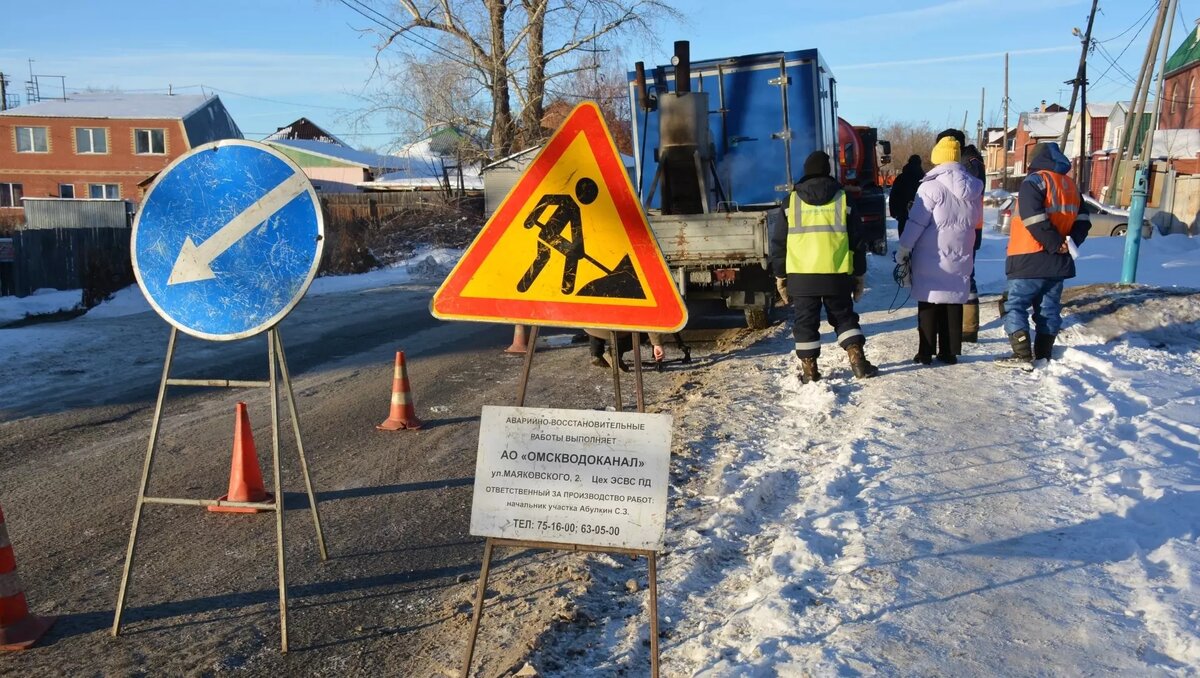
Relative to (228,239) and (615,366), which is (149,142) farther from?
(615,366)

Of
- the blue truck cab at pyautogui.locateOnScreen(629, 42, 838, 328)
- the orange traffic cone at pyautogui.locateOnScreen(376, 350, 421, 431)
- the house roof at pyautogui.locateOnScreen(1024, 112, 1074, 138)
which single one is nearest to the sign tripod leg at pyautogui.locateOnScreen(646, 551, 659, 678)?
the orange traffic cone at pyautogui.locateOnScreen(376, 350, 421, 431)

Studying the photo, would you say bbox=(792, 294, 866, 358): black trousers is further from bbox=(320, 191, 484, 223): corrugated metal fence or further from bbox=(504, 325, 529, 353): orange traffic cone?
bbox=(320, 191, 484, 223): corrugated metal fence

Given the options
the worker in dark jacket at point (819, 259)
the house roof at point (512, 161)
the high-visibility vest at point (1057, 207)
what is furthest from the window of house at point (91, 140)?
the high-visibility vest at point (1057, 207)

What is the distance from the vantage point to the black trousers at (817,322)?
8266 mm

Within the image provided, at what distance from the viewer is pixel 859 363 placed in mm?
8336

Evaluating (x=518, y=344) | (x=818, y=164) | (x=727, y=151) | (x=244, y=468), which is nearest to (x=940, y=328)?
(x=818, y=164)

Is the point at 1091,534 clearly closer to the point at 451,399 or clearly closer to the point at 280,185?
the point at 280,185

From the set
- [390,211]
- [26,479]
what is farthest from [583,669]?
[390,211]

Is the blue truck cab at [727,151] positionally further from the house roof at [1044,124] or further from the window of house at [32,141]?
the house roof at [1044,124]

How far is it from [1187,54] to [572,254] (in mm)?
65947

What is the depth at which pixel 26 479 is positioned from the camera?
665cm

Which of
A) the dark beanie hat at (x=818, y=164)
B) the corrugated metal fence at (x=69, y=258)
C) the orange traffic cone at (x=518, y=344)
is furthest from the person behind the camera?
the corrugated metal fence at (x=69, y=258)

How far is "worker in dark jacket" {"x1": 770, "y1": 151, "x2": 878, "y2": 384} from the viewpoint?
805 centimetres

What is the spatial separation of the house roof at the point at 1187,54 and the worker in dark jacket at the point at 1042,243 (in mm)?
56860
